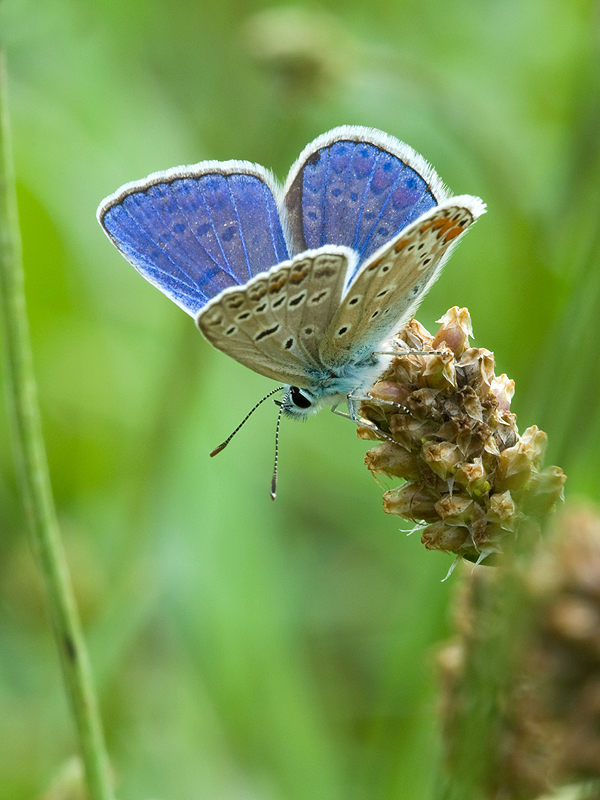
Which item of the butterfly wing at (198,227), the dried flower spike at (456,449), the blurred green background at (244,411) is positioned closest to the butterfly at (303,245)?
the butterfly wing at (198,227)

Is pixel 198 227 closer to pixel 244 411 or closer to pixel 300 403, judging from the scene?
pixel 300 403

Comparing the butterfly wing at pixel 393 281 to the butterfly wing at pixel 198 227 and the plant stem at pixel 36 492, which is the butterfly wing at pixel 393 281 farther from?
the plant stem at pixel 36 492

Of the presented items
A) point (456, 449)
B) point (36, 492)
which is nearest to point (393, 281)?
point (456, 449)

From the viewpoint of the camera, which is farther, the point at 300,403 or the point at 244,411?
the point at 244,411

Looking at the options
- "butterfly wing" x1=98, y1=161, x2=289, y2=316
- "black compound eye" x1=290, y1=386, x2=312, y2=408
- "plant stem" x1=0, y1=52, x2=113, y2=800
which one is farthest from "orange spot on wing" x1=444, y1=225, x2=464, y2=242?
"plant stem" x1=0, y1=52, x2=113, y2=800

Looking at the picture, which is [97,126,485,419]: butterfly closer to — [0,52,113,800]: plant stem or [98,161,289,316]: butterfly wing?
[98,161,289,316]: butterfly wing

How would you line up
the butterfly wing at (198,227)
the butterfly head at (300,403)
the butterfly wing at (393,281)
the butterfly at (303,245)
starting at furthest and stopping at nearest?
the butterfly head at (300,403) < the butterfly wing at (198,227) < the butterfly at (303,245) < the butterfly wing at (393,281)
